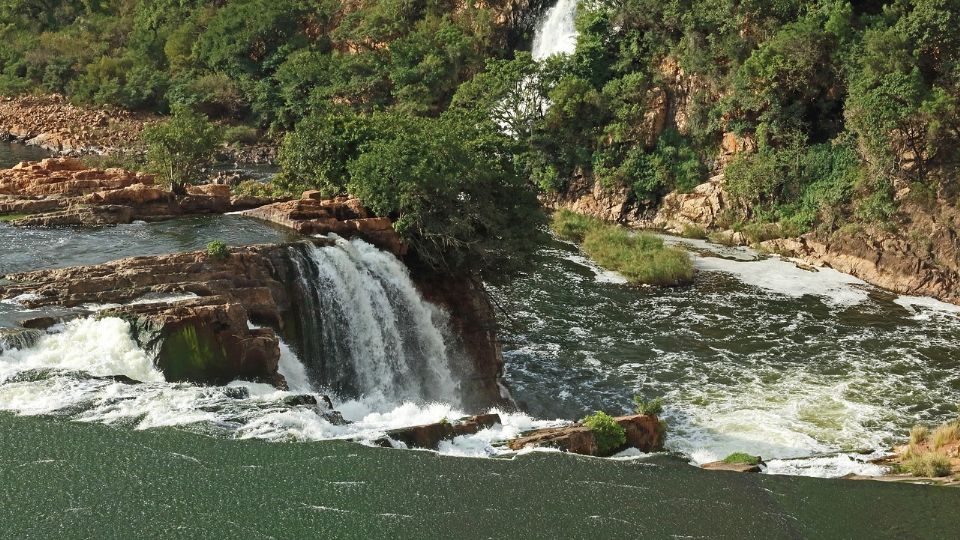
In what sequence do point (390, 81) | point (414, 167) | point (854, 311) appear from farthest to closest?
point (390, 81) → point (854, 311) → point (414, 167)

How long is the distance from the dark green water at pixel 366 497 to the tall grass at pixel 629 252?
591 inches

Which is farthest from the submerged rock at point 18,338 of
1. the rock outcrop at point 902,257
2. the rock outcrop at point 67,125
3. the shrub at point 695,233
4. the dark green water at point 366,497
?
the rock outcrop at point 67,125

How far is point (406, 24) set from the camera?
52000 mm

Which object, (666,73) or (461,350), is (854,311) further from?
(666,73)

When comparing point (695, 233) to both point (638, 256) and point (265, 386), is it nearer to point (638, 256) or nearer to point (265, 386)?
point (638, 256)

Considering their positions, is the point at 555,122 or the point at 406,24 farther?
the point at 406,24

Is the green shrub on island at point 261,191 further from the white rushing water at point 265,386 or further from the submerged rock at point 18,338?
the submerged rock at point 18,338

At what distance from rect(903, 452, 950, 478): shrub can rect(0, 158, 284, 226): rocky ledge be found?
51.0 ft

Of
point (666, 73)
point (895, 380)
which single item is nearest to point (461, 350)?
point (895, 380)

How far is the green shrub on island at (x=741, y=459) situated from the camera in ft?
52.5

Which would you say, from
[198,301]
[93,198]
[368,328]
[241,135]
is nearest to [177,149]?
[93,198]

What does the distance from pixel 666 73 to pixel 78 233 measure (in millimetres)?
24883

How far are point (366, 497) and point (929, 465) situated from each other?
30.6ft

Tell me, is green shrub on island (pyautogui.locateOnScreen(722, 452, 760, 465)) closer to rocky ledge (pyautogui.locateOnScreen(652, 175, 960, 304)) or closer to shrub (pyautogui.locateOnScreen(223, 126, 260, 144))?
rocky ledge (pyautogui.locateOnScreen(652, 175, 960, 304))
